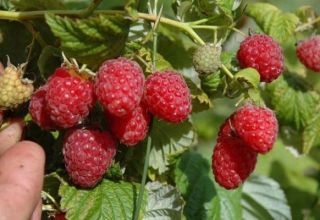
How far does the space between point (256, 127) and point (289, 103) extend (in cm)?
68

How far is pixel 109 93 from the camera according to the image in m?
1.28

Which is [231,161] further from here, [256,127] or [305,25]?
[305,25]

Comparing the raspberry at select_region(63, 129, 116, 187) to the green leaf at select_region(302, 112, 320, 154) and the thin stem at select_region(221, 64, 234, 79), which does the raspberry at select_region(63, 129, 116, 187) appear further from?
the green leaf at select_region(302, 112, 320, 154)

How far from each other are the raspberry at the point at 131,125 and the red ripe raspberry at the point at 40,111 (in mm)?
121

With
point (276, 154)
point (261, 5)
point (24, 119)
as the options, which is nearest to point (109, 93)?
point (24, 119)

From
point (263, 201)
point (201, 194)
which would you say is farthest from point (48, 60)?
point (263, 201)

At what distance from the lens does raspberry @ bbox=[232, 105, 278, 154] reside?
55.5 inches

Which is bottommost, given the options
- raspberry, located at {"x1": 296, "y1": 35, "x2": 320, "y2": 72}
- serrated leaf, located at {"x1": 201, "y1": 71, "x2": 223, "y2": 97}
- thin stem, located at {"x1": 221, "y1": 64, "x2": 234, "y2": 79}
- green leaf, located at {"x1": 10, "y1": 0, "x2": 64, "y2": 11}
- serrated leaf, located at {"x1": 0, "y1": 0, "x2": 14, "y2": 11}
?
raspberry, located at {"x1": 296, "y1": 35, "x2": 320, "y2": 72}

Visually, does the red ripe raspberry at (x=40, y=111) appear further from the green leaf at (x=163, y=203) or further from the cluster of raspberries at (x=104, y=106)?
the green leaf at (x=163, y=203)

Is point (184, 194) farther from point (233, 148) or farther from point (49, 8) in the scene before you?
point (49, 8)

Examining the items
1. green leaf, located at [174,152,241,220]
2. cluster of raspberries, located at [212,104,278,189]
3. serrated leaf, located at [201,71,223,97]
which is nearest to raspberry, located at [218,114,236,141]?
cluster of raspberries, located at [212,104,278,189]

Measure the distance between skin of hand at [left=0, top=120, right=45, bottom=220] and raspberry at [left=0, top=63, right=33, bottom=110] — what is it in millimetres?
76

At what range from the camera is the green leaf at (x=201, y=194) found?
1.89m

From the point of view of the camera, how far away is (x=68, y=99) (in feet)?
4.29
